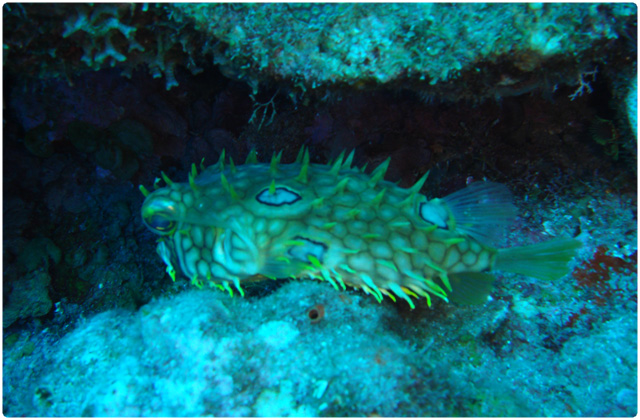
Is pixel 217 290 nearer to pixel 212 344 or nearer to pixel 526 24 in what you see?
pixel 212 344

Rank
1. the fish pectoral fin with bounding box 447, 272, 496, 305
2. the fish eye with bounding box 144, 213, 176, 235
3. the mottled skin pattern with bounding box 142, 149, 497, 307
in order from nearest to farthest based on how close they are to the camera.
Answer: the mottled skin pattern with bounding box 142, 149, 497, 307, the fish eye with bounding box 144, 213, 176, 235, the fish pectoral fin with bounding box 447, 272, 496, 305

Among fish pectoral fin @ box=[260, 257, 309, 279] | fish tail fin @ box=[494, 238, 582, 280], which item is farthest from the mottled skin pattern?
fish tail fin @ box=[494, 238, 582, 280]

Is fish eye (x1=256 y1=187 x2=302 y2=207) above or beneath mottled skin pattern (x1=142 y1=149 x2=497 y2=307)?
above

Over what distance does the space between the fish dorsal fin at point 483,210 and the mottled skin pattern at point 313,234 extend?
0.69 ft

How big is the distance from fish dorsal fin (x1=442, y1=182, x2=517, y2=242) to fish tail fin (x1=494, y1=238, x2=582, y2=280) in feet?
0.72

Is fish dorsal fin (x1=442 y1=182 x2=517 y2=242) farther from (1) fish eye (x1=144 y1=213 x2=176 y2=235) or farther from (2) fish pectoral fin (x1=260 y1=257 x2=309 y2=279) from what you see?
→ (1) fish eye (x1=144 y1=213 x2=176 y2=235)

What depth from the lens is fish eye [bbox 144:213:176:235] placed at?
256 centimetres

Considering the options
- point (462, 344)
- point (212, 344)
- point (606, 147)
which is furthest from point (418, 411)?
point (606, 147)

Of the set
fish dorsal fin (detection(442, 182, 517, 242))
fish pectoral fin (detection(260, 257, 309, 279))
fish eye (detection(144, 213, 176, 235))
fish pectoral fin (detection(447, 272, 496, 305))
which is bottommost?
fish pectoral fin (detection(447, 272, 496, 305))

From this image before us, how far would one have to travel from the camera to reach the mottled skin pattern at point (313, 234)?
7.82 feet

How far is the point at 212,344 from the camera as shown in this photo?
7.06 ft

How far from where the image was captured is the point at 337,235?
2.39m

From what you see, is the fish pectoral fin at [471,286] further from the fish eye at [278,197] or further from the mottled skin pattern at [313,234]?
the fish eye at [278,197]

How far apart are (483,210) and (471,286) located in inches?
24.4
